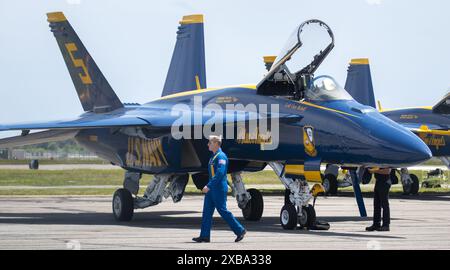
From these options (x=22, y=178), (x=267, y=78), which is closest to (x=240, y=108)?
(x=267, y=78)

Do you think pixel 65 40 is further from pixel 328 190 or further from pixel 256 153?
pixel 328 190

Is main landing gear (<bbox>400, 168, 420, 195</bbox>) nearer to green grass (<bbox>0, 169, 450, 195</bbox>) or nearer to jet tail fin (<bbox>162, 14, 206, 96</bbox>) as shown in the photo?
green grass (<bbox>0, 169, 450, 195</bbox>)

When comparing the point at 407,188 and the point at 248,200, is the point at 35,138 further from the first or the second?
the point at 407,188

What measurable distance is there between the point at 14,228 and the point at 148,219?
394cm

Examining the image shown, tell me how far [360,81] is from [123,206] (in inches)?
799

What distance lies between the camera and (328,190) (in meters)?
31.2

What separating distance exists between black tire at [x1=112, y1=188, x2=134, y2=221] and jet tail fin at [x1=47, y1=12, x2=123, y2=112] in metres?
2.84

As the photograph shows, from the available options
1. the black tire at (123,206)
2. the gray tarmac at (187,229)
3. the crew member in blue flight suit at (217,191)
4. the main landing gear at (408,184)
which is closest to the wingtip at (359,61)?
the main landing gear at (408,184)

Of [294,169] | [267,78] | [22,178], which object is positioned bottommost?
[22,178]

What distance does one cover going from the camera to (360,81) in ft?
124

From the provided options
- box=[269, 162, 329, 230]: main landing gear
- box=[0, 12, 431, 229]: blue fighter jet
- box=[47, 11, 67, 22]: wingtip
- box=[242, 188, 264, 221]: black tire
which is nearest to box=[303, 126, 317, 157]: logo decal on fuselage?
box=[0, 12, 431, 229]: blue fighter jet

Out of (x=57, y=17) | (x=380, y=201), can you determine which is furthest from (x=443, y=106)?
(x=380, y=201)

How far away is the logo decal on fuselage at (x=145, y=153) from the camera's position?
741 inches
